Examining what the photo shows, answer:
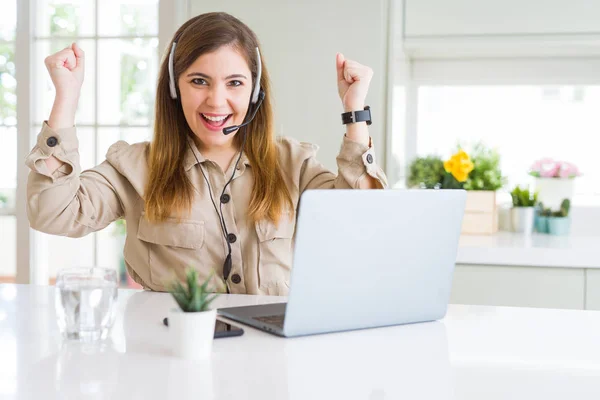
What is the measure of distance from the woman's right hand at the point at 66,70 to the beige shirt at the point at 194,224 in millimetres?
190

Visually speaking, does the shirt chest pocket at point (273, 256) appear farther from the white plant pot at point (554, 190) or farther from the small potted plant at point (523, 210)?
the white plant pot at point (554, 190)

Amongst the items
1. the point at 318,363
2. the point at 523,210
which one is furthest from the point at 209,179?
the point at 523,210

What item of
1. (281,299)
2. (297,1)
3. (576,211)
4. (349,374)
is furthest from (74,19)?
(349,374)

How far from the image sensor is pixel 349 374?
0.91 meters

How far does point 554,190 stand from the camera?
294cm

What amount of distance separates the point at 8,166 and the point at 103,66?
60cm

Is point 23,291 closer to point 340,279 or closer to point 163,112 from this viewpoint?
point 163,112

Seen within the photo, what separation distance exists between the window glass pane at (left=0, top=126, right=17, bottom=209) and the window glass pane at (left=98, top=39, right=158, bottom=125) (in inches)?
15.6

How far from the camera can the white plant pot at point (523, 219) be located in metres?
2.83

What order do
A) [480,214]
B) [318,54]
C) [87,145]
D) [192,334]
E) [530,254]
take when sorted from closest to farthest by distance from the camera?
[192,334] < [530,254] < [318,54] < [480,214] < [87,145]

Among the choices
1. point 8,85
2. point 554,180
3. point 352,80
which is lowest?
point 554,180

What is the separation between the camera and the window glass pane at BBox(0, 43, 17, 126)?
9.90ft

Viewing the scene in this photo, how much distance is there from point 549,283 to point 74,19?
208cm

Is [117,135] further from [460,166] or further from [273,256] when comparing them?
[273,256]
